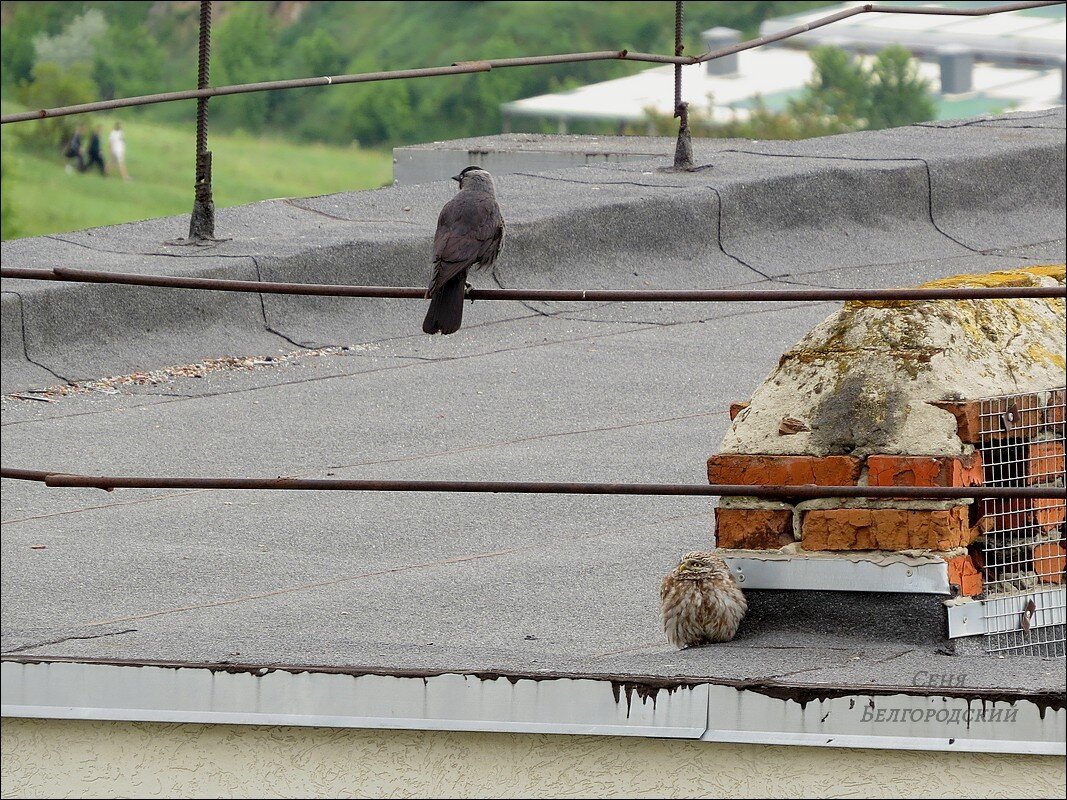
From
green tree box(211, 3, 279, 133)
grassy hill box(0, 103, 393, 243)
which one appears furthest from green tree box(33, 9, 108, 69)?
grassy hill box(0, 103, 393, 243)

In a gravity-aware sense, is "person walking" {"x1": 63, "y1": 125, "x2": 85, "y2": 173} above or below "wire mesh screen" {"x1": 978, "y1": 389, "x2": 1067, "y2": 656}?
above

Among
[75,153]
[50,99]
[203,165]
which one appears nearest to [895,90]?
[75,153]

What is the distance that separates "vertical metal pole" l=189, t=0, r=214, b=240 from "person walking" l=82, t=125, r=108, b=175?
65341 mm

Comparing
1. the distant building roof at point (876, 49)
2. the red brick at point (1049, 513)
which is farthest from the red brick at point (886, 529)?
the distant building roof at point (876, 49)

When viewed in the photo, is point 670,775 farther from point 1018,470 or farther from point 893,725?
point 1018,470

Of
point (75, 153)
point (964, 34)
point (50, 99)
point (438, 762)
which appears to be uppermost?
point (964, 34)

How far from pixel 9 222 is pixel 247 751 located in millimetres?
62218

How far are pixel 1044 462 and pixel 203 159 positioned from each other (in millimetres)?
4518

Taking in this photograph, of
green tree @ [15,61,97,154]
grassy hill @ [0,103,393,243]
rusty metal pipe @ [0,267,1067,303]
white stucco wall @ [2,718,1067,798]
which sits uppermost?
green tree @ [15,61,97,154]

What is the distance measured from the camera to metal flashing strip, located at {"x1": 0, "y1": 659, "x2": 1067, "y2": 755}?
2986 millimetres

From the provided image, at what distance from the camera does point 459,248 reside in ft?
14.9

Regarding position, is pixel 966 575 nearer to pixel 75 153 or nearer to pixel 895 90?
pixel 75 153

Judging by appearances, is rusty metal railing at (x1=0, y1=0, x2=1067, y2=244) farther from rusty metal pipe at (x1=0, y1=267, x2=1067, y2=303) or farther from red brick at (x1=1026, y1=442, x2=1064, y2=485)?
red brick at (x1=1026, y1=442, x2=1064, y2=485)

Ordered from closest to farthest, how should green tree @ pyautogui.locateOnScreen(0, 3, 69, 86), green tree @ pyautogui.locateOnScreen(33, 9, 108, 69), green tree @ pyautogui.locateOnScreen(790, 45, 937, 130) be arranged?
green tree @ pyautogui.locateOnScreen(790, 45, 937, 130)
green tree @ pyautogui.locateOnScreen(0, 3, 69, 86)
green tree @ pyautogui.locateOnScreen(33, 9, 108, 69)
